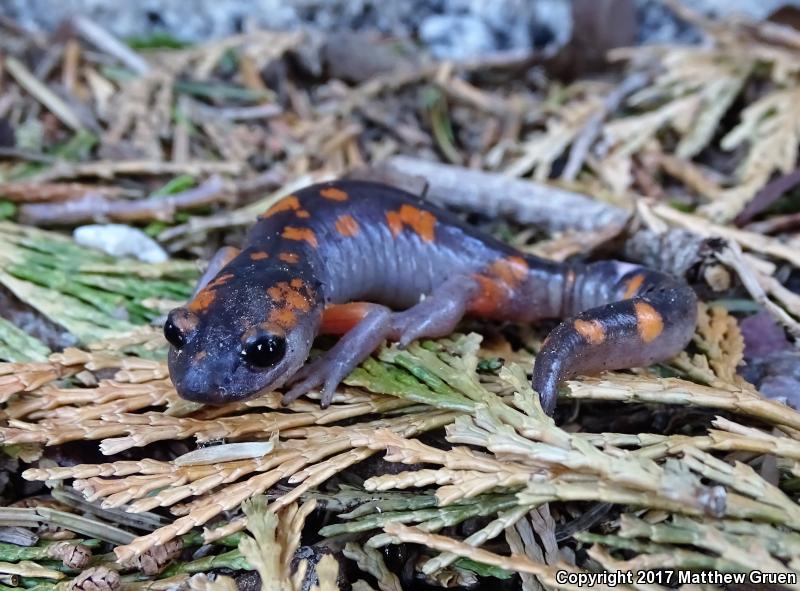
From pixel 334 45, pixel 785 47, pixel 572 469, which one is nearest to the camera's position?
pixel 572 469

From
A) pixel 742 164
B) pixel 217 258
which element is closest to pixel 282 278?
pixel 217 258

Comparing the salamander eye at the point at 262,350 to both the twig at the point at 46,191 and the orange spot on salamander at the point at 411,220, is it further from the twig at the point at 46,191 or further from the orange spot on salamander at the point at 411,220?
the twig at the point at 46,191

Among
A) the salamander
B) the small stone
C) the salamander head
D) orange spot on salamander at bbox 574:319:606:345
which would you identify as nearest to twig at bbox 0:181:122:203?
the small stone

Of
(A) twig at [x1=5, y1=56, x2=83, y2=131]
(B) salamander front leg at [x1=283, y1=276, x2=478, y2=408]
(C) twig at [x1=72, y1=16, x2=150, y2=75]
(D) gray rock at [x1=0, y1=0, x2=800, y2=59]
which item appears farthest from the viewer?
(D) gray rock at [x1=0, y1=0, x2=800, y2=59]

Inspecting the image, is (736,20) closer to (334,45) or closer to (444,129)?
(444,129)

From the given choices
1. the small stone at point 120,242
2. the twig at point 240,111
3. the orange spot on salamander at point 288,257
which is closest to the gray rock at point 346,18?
the twig at point 240,111

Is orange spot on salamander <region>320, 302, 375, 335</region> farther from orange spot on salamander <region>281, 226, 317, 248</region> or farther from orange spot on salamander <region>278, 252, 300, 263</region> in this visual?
orange spot on salamander <region>281, 226, 317, 248</region>
